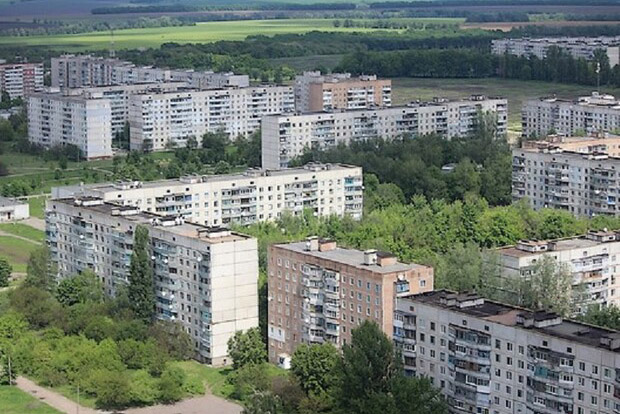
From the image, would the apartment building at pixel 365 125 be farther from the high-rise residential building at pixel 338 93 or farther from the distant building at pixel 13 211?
the distant building at pixel 13 211

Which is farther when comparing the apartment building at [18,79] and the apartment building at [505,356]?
the apartment building at [18,79]

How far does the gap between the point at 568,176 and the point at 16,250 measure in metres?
6.64

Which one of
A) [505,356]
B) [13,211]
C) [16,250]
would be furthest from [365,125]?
[505,356]

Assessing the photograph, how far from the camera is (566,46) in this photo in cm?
3222

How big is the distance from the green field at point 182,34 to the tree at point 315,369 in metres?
28.0

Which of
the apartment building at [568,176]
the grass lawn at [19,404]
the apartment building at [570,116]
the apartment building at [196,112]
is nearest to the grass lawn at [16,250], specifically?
the grass lawn at [19,404]

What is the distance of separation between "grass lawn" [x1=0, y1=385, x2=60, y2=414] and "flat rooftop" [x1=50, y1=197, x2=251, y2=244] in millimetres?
1968

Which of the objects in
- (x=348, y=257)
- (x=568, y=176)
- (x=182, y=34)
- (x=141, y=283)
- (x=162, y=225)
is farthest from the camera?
(x=182, y=34)

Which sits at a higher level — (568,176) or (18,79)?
(18,79)

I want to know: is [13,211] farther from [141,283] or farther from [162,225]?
[141,283]

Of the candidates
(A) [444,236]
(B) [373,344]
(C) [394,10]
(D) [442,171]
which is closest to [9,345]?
(B) [373,344]

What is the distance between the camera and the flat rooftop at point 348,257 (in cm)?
1062

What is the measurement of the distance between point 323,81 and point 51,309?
13.6 m

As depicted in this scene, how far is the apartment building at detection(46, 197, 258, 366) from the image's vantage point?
11602 millimetres
